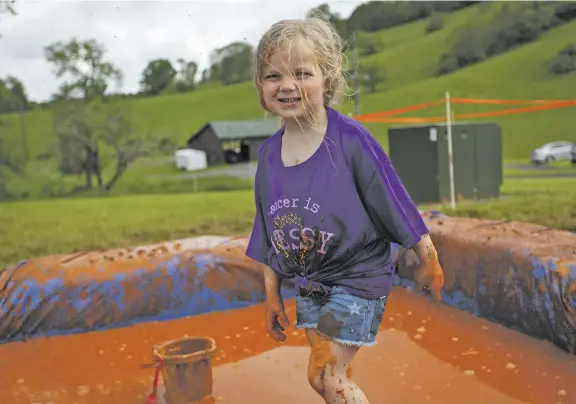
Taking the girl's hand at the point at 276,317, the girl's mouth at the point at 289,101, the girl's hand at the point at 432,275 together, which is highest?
the girl's mouth at the point at 289,101

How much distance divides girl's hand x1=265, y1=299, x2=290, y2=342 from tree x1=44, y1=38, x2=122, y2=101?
8810 mm

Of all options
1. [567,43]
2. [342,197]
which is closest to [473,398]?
[342,197]

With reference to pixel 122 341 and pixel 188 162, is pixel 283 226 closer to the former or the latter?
pixel 122 341

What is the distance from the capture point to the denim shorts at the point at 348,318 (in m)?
1.56

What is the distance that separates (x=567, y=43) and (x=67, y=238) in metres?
18.6

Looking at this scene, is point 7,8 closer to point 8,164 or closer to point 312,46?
point 8,164

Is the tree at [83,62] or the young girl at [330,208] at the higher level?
the tree at [83,62]

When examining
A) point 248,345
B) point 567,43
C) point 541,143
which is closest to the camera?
point 248,345

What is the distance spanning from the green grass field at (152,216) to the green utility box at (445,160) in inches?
17.3

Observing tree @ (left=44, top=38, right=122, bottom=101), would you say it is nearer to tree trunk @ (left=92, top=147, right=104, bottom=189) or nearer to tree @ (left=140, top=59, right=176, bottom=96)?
tree trunk @ (left=92, top=147, right=104, bottom=189)

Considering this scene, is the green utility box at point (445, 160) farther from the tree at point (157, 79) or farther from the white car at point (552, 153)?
the tree at point (157, 79)

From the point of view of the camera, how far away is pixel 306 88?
1559 millimetres

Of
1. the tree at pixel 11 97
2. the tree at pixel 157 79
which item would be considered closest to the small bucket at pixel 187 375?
the tree at pixel 11 97

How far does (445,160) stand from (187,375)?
241 inches
